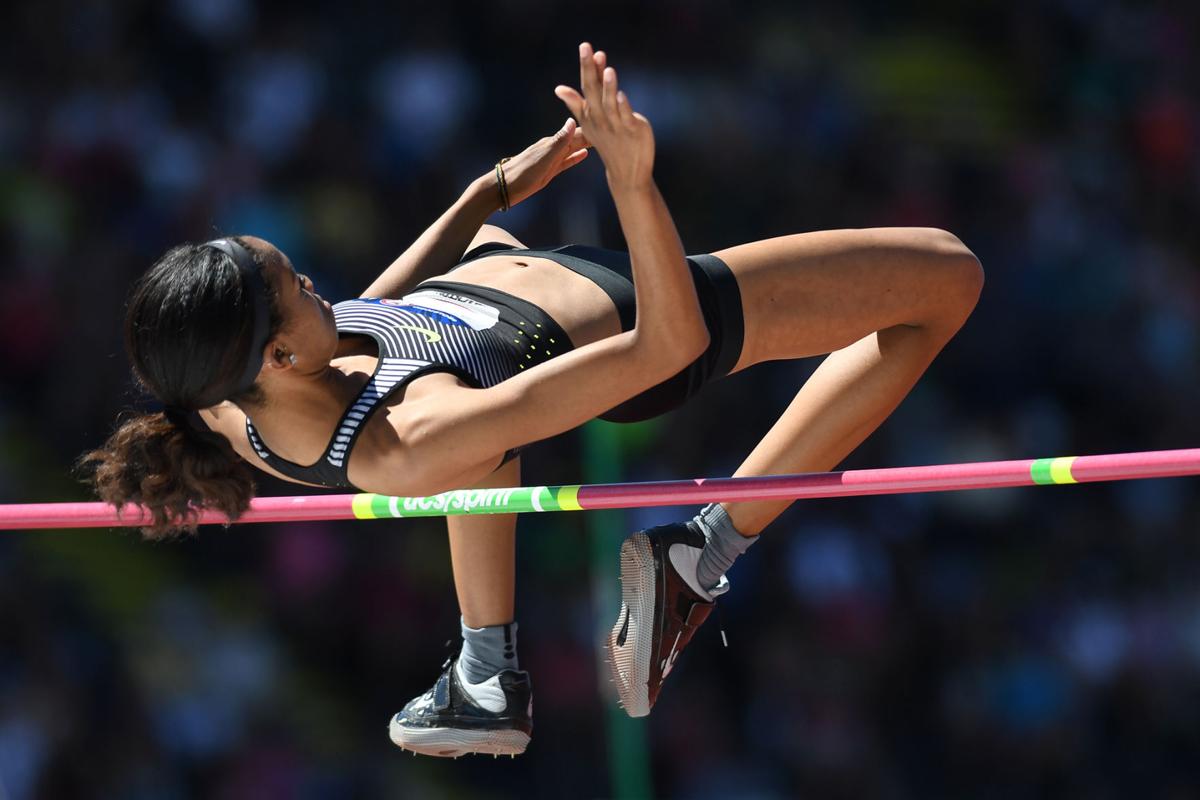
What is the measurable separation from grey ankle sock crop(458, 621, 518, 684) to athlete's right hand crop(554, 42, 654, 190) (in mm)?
1159

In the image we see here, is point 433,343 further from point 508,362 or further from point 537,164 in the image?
point 537,164

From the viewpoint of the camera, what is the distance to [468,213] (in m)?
3.21

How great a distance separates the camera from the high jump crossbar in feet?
8.41

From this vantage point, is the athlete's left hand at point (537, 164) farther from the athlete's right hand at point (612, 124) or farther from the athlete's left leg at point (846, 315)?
the athlete's right hand at point (612, 124)

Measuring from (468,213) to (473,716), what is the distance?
940 millimetres

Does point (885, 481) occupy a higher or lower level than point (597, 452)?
higher

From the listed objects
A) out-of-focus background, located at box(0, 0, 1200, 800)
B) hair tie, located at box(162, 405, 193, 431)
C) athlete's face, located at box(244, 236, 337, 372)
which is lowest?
out-of-focus background, located at box(0, 0, 1200, 800)

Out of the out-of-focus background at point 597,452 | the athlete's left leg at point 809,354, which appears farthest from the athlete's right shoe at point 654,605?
the out-of-focus background at point 597,452

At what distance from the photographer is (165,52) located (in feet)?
20.8

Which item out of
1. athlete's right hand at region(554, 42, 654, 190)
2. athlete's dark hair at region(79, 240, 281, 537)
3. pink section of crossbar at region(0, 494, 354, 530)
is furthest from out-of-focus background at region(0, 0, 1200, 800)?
athlete's right hand at region(554, 42, 654, 190)

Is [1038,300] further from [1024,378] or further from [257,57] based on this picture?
[257,57]

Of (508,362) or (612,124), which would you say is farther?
(508,362)

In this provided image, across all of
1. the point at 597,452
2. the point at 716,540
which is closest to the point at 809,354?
the point at 716,540

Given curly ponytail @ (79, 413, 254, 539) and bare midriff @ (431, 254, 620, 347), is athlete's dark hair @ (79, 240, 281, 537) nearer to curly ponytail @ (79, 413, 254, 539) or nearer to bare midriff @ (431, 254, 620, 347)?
curly ponytail @ (79, 413, 254, 539)
